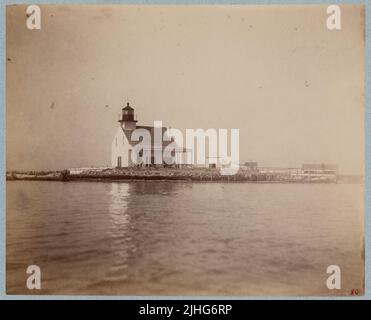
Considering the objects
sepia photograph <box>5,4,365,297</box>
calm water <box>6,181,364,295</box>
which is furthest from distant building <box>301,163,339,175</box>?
calm water <box>6,181,364,295</box>

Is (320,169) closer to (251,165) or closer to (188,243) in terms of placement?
(251,165)

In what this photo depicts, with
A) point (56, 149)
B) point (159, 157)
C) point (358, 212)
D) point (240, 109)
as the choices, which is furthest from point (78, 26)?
point (358, 212)

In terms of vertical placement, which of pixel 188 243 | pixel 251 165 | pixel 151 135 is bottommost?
pixel 188 243

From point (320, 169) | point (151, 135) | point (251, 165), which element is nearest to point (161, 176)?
point (151, 135)

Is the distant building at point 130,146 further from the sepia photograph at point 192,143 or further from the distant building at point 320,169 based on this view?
the distant building at point 320,169

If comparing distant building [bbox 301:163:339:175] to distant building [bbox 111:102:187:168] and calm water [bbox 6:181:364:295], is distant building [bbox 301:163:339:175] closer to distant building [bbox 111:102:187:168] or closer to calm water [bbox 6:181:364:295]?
calm water [bbox 6:181:364:295]

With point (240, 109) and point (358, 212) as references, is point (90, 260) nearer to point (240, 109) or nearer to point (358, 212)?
point (240, 109)
